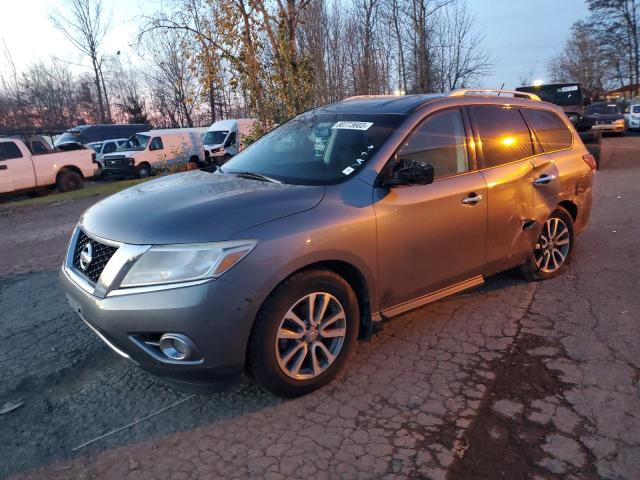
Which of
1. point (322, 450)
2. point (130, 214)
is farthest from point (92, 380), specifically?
point (322, 450)

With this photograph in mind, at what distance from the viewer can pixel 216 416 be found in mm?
2953

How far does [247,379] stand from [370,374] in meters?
0.87

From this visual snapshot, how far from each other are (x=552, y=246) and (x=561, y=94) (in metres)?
18.1

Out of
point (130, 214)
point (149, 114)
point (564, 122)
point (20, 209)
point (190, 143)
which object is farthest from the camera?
point (149, 114)

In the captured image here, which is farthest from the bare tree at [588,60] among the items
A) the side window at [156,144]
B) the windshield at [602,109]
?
the side window at [156,144]

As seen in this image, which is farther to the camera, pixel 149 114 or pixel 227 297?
pixel 149 114

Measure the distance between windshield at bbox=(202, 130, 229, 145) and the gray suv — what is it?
19.8 metres

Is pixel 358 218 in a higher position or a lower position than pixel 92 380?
higher

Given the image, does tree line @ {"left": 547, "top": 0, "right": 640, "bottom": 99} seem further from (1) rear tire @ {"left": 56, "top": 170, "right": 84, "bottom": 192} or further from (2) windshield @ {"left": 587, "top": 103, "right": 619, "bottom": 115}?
(1) rear tire @ {"left": 56, "top": 170, "right": 84, "bottom": 192}

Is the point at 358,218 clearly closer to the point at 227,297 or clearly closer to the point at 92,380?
the point at 227,297

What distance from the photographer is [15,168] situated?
48.3 ft

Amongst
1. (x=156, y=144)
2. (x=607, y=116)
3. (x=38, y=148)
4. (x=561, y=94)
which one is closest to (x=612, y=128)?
(x=607, y=116)

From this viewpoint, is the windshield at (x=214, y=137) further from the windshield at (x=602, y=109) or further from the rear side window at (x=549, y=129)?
the rear side window at (x=549, y=129)

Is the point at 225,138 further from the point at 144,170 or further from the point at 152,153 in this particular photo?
the point at 144,170
